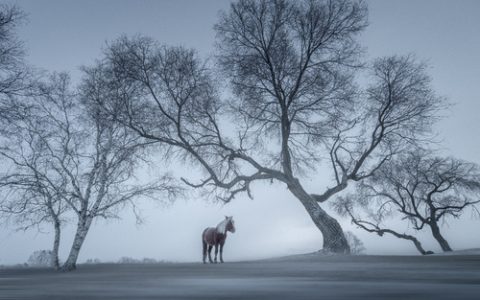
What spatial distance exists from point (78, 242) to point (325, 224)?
989 centimetres

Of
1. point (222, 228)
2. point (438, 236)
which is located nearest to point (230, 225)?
point (222, 228)

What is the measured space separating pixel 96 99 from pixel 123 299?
16.6 m

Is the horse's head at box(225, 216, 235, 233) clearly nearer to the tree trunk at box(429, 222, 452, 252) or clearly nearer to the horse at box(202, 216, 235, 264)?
the horse at box(202, 216, 235, 264)

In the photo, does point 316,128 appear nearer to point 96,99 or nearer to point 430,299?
point 96,99

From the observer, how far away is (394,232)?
32.4m

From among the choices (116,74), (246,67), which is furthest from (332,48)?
(116,74)

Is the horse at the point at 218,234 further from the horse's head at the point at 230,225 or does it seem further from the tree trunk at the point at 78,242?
the tree trunk at the point at 78,242

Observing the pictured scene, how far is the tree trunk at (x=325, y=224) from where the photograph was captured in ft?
53.1

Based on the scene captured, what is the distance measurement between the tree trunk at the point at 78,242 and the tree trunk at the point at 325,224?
8703 mm

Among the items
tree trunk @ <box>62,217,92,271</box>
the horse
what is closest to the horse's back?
the horse

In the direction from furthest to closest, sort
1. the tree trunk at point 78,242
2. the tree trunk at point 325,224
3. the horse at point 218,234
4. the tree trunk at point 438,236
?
1. the tree trunk at point 438,236
2. the tree trunk at point 325,224
3. the tree trunk at point 78,242
4. the horse at point 218,234

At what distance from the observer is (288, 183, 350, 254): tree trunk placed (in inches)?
637

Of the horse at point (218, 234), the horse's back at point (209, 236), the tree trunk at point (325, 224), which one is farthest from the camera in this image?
the tree trunk at point (325, 224)

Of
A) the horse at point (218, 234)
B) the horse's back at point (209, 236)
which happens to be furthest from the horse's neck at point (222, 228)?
the horse's back at point (209, 236)
